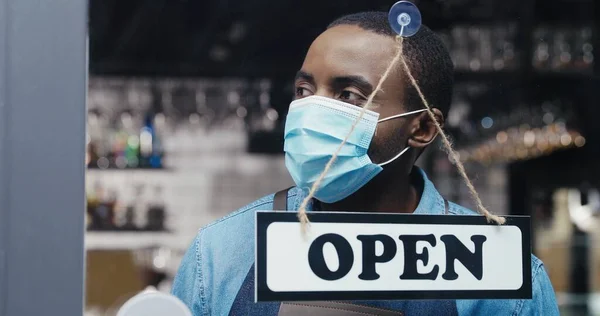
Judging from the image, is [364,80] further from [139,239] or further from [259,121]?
[139,239]

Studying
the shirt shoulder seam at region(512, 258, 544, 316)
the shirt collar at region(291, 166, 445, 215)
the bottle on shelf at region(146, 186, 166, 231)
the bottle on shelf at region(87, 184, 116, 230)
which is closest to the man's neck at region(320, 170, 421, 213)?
the shirt collar at region(291, 166, 445, 215)

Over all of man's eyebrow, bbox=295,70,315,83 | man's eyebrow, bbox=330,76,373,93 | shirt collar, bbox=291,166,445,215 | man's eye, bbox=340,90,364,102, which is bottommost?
shirt collar, bbox=291,166,445,215

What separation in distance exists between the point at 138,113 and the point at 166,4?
2.07m

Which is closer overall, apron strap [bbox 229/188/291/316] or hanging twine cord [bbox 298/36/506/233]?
hanging twine cord [bbox 298/36/506/233]

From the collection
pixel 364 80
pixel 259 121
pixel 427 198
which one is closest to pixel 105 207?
pixel 259 121

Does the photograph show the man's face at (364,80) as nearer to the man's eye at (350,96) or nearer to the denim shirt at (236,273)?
the man's eye at (350,96)

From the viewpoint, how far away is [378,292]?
111cm

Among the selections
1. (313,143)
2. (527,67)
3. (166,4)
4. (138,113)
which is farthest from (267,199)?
(138,113)

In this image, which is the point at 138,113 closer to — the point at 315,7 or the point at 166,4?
the point at 166,4

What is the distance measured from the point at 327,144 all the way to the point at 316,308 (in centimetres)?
26

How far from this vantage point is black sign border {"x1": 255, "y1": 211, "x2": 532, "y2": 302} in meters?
1.06

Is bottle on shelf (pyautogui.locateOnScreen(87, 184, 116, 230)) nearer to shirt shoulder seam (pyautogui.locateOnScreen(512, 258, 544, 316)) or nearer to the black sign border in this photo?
shirt shoulder seam (pyautogui.locateOnScreen(512, 258, 544, 316))

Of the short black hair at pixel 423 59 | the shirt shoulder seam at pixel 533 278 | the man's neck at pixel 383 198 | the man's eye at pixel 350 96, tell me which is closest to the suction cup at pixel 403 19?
the short black hair at pixel 423 59

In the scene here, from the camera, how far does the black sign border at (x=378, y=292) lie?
1061mm
